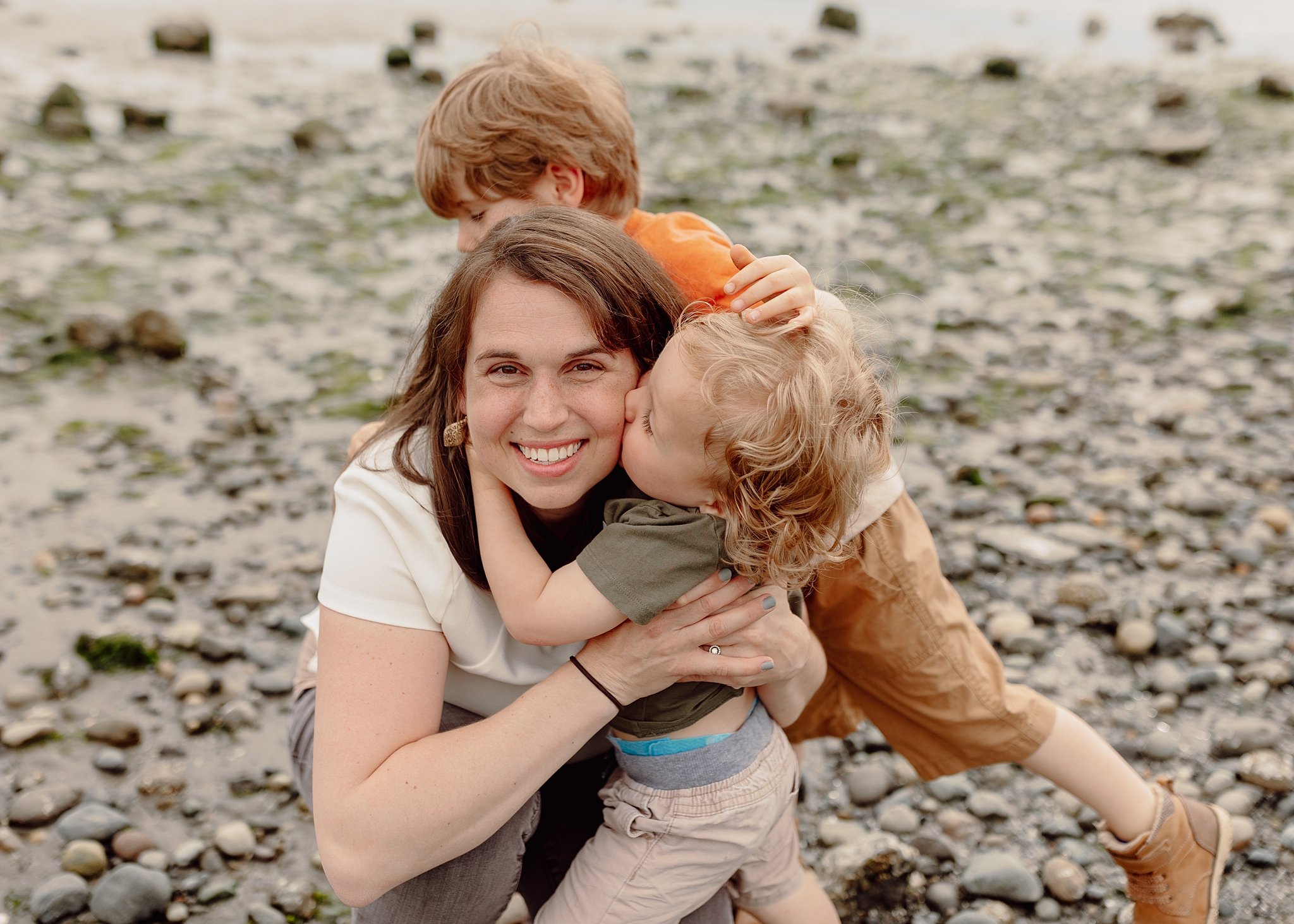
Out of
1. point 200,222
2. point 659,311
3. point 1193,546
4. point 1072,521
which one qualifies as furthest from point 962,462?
point 200,222

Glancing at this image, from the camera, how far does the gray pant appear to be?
9.02ft

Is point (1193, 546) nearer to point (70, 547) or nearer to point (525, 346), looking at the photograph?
point (525, 346)

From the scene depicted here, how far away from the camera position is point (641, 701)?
9.14 feet

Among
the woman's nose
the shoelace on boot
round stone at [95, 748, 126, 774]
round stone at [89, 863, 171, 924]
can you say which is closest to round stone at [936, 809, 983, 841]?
the shoelace on boot

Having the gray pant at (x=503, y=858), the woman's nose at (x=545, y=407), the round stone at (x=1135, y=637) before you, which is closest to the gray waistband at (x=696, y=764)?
the gray pant at (x=503, y=858)

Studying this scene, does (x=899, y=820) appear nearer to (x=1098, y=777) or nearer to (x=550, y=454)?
(x=1098, y=777)

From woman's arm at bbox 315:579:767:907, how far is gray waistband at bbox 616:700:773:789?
259 mm

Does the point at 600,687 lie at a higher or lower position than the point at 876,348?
lower

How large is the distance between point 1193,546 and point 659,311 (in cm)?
365

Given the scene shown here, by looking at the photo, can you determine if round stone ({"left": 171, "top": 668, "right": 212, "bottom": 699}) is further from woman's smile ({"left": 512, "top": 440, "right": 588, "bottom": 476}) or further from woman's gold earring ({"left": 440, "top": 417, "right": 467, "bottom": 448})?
woman's smile ({"left": 512, "top": 440, "right": 588, "bottom": 476})

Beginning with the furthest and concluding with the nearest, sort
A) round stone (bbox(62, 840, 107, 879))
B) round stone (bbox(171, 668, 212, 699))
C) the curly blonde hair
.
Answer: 1. round stone (bbox(171, 668, 212, 699))
2. round stone (bbox(62, 840, 107, 879))
3. the curly blonde hair

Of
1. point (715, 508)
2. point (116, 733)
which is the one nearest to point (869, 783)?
point (715, 508)

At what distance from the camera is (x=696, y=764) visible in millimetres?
2793

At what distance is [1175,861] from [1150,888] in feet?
0.34
